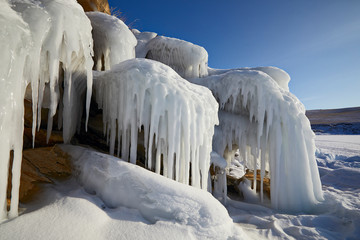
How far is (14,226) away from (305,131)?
4849 millimetres

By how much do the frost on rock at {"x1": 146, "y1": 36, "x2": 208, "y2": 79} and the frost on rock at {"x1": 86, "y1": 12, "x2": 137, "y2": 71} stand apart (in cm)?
249

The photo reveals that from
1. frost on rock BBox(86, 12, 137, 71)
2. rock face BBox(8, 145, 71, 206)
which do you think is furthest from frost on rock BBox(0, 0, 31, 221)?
frost on rock BBox(86, 12, 137, 71)

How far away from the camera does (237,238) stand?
1.68 metres

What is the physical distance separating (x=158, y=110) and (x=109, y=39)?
2476 millimetres

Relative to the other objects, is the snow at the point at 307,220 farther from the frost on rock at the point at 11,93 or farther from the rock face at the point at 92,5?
the rock face at the point at 92,5

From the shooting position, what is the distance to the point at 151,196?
183 cm

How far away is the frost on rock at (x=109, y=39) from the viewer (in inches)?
151

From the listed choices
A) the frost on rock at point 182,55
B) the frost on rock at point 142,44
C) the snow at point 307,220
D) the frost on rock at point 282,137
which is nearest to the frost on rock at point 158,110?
the snow at point 307,220

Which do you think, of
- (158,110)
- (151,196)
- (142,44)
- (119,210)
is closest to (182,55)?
(142,44)

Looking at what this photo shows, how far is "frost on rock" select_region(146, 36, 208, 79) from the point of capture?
618cm

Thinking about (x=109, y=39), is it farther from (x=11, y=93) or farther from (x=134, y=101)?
(x=11, y=93)

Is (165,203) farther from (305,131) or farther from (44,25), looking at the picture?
(305,131)

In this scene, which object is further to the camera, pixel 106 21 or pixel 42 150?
pixel 106 21

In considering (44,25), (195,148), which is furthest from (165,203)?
(44,25)
